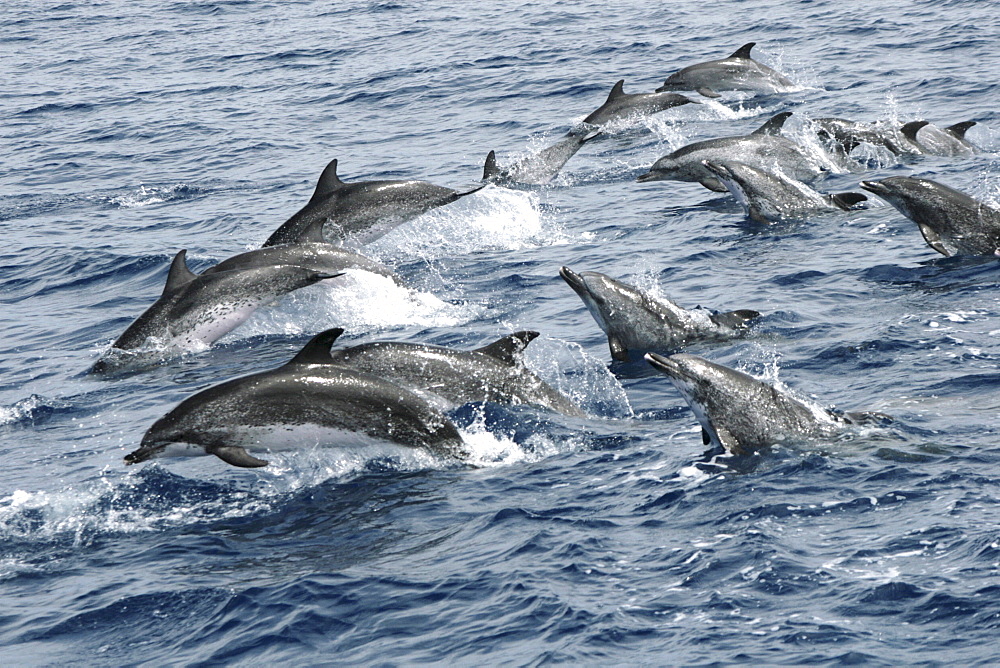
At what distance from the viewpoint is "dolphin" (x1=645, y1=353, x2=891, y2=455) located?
34.8 ft

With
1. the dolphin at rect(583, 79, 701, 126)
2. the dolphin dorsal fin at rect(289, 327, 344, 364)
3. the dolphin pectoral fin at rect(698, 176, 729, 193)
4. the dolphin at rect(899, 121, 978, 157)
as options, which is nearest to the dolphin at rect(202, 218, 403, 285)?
the dolphin dorsal fin at rect(289, 327, 344, 364)

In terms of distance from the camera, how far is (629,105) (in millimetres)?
25828

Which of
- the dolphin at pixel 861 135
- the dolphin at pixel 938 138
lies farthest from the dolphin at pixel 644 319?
the dolphin at pixel 861 135

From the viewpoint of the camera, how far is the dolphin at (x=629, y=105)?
25672 millimetres

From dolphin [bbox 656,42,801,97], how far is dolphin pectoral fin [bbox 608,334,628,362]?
15.8m

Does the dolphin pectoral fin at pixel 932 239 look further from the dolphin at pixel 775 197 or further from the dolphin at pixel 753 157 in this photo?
the dolphin at pixel 753 157

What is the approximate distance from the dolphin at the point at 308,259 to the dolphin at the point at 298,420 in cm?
479

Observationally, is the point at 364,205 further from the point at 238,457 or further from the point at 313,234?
the point at 238,457

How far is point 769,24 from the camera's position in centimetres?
3638

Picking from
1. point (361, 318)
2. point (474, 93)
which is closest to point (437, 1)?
point (474, 93)

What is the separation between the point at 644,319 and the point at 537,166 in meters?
9.53

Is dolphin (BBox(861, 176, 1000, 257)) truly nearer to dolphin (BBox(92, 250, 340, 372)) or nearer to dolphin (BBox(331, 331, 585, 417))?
dolphin (BBox(331, 331, 585, 417))

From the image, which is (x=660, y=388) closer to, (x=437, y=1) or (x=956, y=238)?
(x=956, y=238)

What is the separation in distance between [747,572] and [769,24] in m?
30.2
